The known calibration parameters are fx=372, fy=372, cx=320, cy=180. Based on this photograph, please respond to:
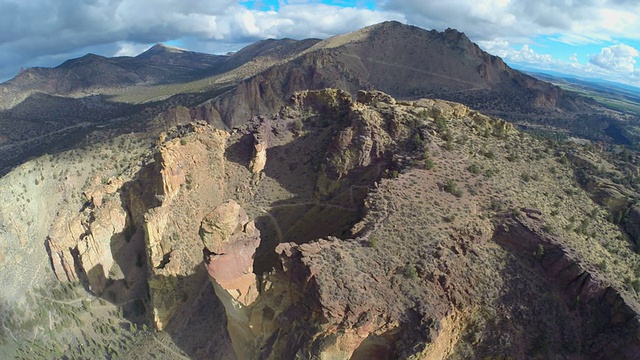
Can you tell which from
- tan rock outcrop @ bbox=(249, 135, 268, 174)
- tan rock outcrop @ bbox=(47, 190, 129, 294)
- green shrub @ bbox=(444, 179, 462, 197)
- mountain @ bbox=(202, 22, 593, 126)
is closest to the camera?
green shrub @ bbox=(444, 179, 462, 197)

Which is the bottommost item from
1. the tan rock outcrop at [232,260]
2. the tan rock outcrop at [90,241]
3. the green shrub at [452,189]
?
the tan rock outcrop at [90,241]

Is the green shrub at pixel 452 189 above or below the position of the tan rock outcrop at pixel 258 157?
above

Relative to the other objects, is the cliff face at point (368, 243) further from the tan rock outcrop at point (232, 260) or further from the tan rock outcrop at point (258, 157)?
the tan rock outcrop at point (258, 157)

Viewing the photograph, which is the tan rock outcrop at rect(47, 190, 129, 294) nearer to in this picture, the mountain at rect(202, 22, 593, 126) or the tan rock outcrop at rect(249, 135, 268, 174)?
the tan rock outcrop at rect(249, 135, 268, 174)

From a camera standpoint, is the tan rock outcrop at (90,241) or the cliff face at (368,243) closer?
the cliff face at (368,243)

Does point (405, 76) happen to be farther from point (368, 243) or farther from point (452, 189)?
point (368, 243)

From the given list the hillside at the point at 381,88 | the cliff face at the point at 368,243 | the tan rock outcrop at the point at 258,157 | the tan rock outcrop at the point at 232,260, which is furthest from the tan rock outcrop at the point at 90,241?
the hillside at the point at 381,88

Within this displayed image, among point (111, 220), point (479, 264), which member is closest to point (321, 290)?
point (479, 264)

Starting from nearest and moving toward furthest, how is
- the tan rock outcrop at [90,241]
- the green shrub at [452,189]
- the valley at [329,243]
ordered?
1. the valley at [329,243]
2. the green shrub at [452,189]
3. the tan rock outcrop at [90,241]

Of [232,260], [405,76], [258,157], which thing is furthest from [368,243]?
[405,76]

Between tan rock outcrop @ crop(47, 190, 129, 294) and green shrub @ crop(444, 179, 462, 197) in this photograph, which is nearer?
green shrub @ crop(444, 179, 462, 197)

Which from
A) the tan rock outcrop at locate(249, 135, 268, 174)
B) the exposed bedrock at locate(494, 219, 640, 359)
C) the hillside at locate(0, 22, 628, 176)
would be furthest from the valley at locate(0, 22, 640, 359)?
the hillside at locate(0, 22, 628, 176)

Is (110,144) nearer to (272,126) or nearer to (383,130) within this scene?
(272,126)
